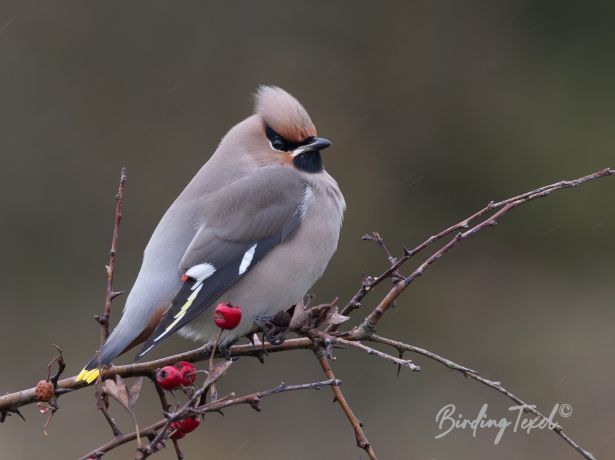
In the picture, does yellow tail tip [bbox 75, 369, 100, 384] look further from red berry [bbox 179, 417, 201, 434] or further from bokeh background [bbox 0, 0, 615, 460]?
bokeh background [bbox 0, 0, 615, 460]

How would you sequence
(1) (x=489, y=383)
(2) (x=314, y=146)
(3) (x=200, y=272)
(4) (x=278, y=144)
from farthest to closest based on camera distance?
1. (4) (x=278, y=144)
2. (2) (x=314, y=146)
3. (3) (x=200, y=272)
4. (1) (x=489, y=383)

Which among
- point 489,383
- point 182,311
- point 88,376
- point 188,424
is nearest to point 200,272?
point 182,311

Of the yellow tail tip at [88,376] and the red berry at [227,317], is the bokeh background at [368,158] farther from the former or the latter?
the red berry at [227,317]

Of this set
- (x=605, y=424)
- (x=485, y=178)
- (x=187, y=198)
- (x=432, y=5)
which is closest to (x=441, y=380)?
(x=605, y=424)

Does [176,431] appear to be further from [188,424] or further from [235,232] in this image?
[235,232]

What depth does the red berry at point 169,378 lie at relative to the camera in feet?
9.36

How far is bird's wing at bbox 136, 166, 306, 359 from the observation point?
3.78 meters

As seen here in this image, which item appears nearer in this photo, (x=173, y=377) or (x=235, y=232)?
(x=173, y=377)

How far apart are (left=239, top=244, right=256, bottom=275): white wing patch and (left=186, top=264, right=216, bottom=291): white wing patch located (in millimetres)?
132

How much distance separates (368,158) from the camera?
9.16 m

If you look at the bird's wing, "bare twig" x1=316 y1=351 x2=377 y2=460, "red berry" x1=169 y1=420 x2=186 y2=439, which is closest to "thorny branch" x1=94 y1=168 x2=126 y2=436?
"red berry" x1=169 y1=420 x2=186 y2=439

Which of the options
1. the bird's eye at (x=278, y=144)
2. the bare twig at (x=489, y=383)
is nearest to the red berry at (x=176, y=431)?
the bare twig at (x=489, y=383)

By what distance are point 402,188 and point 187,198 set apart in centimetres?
527

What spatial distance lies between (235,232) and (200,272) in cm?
29
